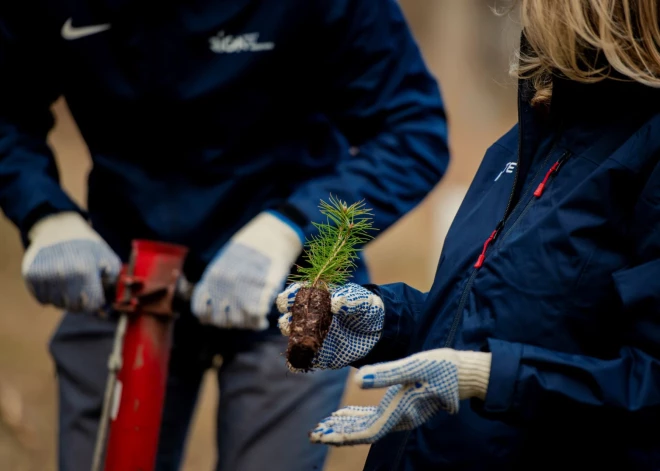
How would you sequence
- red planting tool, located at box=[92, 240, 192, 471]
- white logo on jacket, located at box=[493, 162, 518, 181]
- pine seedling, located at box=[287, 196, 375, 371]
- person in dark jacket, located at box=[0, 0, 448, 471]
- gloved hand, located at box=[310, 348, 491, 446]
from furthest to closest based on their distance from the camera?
1. person in dark jacket, located at box=[0, 0, 448, 471]
2. red planting tool, located at box=[92, 240, 192, 471]
3. white logo on jacket, located at box=[493, 162, 518, 181]
4. pine seedling, located at box=[287, 196, 375, 371]
5. gloved hand, located at box=[310, 348, 491, 446]

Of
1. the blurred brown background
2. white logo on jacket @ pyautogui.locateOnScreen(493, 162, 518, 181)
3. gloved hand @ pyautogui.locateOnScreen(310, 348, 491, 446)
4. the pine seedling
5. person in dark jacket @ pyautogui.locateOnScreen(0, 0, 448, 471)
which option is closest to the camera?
gloved hand @ pyautogui.locateOnScreen(310, 348, 491, 446)

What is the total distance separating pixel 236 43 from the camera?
2.09 m

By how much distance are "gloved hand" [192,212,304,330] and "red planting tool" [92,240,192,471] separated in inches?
3.0

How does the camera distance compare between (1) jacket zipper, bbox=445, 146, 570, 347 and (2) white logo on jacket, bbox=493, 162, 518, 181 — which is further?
(2) white logo on jacket, bbox=493, 162, 518, 181

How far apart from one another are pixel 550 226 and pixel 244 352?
1.01 metres

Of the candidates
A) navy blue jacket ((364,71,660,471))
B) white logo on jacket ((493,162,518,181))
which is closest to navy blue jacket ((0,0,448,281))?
white logo on jacket ((493,162,518,181))

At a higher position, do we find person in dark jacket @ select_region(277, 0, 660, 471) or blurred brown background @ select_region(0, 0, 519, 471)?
person in dark jacket @ select_region(277, 0, 660, 471)

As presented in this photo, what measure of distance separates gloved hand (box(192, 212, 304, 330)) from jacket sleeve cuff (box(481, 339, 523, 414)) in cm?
88

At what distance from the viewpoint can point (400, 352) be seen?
4.68 ft

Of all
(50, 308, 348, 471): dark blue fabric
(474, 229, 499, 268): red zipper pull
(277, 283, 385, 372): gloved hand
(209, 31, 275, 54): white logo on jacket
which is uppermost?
(209, 31, 275, 54): white logo on jacket

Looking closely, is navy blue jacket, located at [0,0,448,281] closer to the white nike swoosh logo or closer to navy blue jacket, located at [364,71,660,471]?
the white nike swoosh logo

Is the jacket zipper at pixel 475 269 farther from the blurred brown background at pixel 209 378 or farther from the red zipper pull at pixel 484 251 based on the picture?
the blurred brown background at pixel 209 378

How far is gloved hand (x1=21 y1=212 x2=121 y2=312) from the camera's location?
204 cm

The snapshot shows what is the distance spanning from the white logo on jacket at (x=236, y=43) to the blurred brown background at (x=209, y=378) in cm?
51
